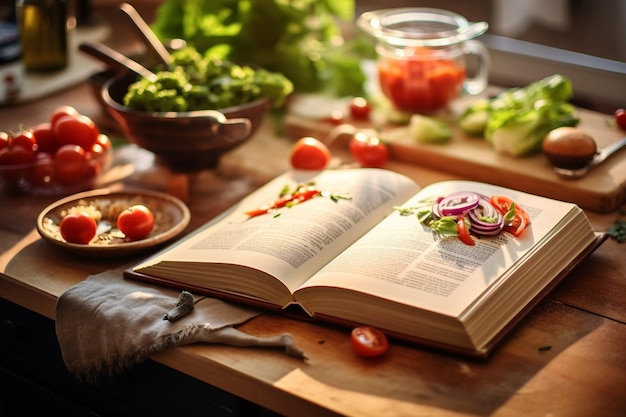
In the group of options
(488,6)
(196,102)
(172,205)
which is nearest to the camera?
(172,205)

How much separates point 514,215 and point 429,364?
0.33 meters

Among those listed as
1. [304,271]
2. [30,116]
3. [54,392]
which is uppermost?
[304,271]

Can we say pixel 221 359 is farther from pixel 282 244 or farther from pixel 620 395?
pixel 620 395

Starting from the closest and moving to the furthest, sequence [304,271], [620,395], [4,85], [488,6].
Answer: [620,395], [304,271], [4,85], [488,6]

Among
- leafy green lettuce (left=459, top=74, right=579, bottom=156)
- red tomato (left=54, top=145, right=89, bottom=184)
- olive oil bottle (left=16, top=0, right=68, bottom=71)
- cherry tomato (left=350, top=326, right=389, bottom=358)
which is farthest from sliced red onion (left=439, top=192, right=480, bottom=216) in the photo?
olive oil bottle (left=16, top=0, right=68, bottom=71)

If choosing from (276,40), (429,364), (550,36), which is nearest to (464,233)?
(429,364)

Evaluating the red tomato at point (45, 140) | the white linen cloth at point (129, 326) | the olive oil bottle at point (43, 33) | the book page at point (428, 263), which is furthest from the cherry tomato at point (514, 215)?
the olive oil bottle at point (43, 33)

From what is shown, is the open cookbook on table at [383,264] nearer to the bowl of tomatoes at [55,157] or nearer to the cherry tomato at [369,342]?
the cherry tomato at [369,342]

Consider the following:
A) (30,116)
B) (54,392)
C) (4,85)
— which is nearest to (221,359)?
(54,392)

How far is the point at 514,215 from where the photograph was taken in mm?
1389

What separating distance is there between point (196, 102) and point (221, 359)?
0.72 m

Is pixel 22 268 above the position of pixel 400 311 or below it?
below

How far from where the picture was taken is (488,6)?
12.0 ft

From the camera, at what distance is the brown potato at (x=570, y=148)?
168 centimetres
